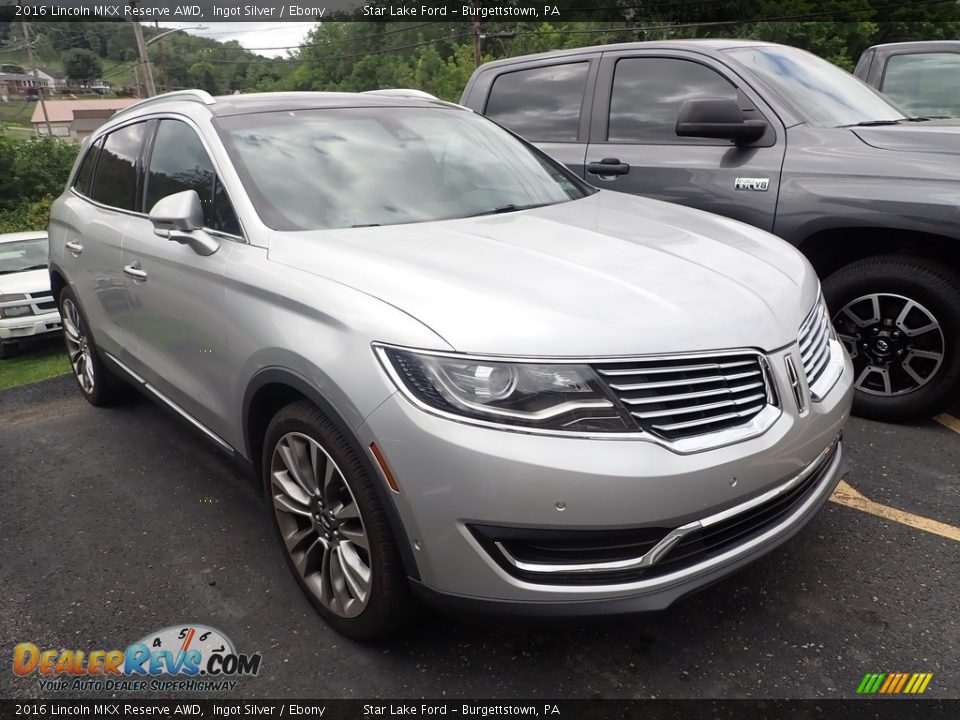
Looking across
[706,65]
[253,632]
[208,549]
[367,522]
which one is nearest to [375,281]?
[367,522]

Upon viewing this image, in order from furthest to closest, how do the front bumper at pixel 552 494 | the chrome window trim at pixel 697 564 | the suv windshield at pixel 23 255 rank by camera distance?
1. the suv windshield at pixel 23 255
2. the chrome window trim at pixel 697 564
3. the front bumper at pixel 552 494

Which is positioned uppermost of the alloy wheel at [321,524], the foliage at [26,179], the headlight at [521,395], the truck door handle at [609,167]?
the truck door handle at [609,167]

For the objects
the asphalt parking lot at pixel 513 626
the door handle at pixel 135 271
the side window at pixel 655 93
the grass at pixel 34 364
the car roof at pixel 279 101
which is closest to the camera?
the asphalt parking lot at pixel 513 626

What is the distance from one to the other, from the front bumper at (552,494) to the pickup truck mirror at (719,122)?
2.25 meters

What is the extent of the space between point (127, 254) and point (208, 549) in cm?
146

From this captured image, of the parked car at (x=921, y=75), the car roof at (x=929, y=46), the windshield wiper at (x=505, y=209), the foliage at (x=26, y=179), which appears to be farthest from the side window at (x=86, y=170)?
the foliage at (x=26, y=179)

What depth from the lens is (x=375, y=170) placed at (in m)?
3.01

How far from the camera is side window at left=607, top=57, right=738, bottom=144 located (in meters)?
4.36

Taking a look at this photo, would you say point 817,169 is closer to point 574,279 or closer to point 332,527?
point 574,279

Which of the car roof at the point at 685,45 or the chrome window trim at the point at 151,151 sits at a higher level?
the car roof at the point at 685,45

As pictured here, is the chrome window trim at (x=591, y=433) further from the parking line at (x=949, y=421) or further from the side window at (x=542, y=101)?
the side window at (x=542, y=101)

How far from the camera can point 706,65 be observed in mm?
4359

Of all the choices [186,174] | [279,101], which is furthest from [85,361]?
[279,101]

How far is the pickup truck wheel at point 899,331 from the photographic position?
355cm
